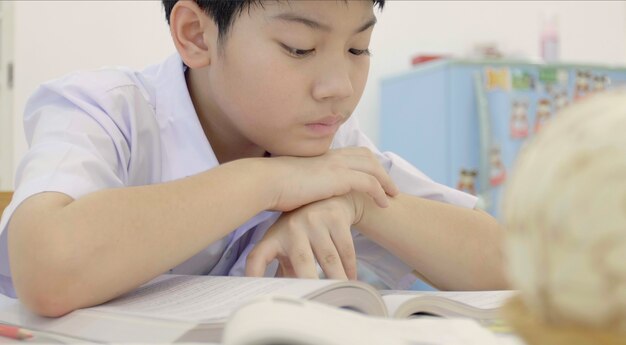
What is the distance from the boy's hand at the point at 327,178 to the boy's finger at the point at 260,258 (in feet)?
0.15

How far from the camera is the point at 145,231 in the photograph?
2.57 feet

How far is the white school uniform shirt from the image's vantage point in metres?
0.85

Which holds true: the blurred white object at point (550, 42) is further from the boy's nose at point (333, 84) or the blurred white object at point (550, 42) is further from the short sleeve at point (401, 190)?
the boy's nose at point (333, 84)

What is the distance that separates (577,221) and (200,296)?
47 centimetres

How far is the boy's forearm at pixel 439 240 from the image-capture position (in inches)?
39.8

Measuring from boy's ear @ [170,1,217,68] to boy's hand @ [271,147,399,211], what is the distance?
0.20 m

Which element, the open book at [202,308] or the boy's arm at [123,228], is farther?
the boy's arm at [123,228]

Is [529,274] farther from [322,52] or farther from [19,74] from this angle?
[19,74]

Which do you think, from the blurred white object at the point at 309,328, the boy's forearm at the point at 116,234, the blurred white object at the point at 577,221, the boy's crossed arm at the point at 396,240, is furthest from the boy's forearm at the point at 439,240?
the blurred white object at the point at 577,221

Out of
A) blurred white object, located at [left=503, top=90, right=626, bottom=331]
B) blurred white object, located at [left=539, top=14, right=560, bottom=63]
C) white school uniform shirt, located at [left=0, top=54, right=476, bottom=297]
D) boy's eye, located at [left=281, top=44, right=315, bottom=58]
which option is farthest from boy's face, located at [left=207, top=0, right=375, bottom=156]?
blurred white object, located at [left=539, top=14, right=560, bottom=63]

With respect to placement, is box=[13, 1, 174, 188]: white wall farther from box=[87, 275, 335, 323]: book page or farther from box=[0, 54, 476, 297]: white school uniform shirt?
box=[87, 275, 335, 323]: book page

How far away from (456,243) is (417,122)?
2.41m

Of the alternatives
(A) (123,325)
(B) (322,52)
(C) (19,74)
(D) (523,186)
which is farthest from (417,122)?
(D) (523,186)

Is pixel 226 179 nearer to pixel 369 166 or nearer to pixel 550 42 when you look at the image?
pixel 369 166
